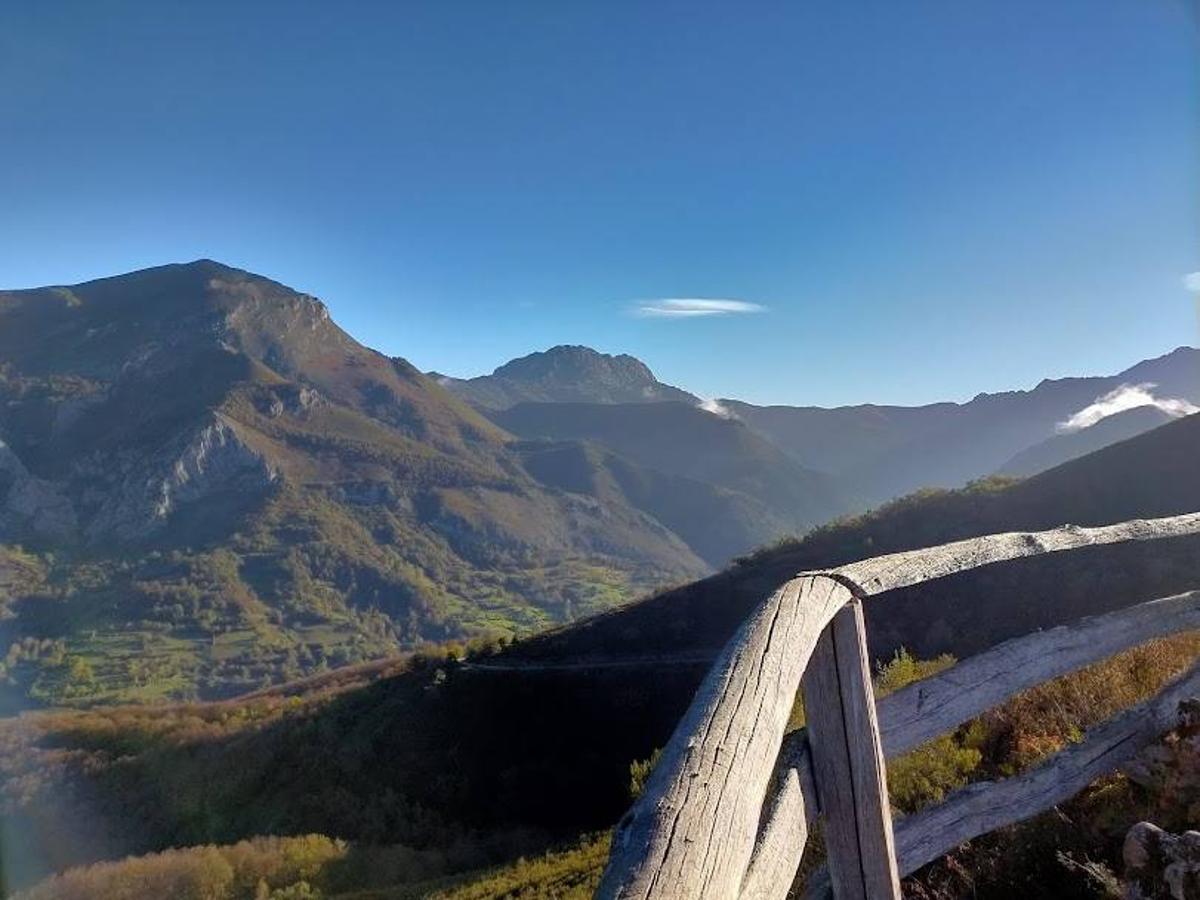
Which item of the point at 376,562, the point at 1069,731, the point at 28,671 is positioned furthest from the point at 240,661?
the point at 1069,731

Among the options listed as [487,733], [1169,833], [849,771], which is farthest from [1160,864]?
[487,733]

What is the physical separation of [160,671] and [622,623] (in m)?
108

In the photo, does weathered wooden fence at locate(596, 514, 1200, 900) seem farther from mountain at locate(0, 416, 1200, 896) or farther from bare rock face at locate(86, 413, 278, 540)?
bare rock face at locate(86, 413, 278, 540)

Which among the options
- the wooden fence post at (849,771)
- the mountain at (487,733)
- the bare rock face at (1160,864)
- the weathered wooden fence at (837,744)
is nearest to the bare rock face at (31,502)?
the mountain at (487,733)

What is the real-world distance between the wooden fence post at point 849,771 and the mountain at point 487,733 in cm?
2444

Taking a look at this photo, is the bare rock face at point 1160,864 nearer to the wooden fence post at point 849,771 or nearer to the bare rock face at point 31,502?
the wooden fence post at point 849,771

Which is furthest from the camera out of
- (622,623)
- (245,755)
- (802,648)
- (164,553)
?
(164,553)

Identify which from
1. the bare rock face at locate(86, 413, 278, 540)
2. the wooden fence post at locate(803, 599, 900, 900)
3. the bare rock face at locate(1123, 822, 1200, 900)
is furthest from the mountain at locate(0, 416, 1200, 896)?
the bare rock face at locate(86, 413, 278, 540)

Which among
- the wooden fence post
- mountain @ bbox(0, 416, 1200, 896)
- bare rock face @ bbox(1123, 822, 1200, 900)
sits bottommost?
mountain @ bbox(0, 416, 1200, 896)

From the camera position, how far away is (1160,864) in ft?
9.96

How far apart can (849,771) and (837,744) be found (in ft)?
0.29

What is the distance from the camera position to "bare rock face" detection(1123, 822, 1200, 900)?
283 centimetres

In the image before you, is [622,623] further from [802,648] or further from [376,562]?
[376,562]

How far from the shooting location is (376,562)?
624 feet
